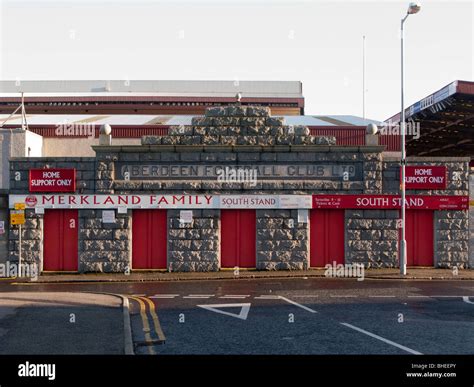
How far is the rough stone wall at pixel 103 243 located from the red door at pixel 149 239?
31cm

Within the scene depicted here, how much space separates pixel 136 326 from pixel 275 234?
38.7 ft

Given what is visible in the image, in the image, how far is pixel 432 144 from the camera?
39312mm

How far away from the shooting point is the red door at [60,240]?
2253 cm

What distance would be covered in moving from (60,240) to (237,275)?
7.68 meters

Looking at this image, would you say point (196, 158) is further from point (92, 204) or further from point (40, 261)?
point (40, 261)

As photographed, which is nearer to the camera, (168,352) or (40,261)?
(168,352)

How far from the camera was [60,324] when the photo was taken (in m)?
11.0

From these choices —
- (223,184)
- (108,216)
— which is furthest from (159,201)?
(223,184)

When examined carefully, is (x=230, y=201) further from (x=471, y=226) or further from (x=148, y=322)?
(x=148, y=322)

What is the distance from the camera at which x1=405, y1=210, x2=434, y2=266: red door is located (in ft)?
76.0

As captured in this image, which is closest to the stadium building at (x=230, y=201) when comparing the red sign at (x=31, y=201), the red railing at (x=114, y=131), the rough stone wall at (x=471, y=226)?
the red sign at (x=31, y=201)

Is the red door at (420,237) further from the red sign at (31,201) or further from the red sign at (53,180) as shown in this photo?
the red sign at (31,201)

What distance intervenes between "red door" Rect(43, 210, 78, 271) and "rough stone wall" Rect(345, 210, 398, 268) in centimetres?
1159
